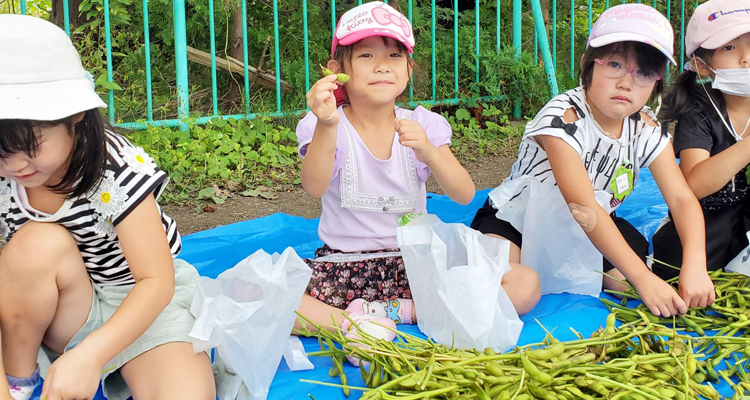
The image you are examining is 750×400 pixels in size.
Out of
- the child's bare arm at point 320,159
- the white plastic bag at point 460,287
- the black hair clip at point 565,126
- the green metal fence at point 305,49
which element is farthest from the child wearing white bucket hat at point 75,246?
the green metal fence at point 305,49

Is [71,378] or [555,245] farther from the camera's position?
[555,245]

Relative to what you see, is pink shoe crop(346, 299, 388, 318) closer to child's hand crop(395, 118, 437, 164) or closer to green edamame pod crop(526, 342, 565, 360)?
child's hand crop(395, 118, 437, 164)

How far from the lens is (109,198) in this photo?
148cm

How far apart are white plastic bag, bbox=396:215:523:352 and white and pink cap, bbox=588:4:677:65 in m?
0.67

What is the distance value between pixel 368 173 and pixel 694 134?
1.01 m

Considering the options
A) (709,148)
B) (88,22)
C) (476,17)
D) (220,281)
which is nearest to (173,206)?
(88,22)

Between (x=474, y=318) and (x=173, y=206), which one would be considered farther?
(x=173, y=206)

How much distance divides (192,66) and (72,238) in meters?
3.41

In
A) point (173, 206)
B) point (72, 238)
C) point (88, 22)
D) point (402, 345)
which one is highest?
point (88, 22)

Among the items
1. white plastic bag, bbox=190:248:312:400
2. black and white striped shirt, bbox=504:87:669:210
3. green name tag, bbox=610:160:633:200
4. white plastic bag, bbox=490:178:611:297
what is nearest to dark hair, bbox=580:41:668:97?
black and white striped shirt, bbox=504:87:669:210

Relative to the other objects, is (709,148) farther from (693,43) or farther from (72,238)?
(72,238)

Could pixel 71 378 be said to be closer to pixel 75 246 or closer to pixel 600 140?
pixel 75 246

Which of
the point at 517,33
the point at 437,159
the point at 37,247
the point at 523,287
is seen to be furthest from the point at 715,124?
the point at 517,33

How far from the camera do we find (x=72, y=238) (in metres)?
1.52
